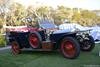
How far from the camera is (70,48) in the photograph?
8.23m

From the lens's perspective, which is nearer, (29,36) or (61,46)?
(61,46)

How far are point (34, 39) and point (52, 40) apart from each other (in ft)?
2.71

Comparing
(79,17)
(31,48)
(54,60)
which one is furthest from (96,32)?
(79,17)

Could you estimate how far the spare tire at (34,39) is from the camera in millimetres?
9109

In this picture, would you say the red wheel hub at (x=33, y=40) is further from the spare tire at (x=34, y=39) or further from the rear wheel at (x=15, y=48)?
the rear wheel at (x=15, y=48)

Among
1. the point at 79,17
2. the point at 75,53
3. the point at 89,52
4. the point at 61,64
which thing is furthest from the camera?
the point at 79,17

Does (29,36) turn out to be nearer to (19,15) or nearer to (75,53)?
(75,53)

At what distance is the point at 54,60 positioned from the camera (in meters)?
8.06

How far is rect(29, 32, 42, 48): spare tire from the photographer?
29.9 ft

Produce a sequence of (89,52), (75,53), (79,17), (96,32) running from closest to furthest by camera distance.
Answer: (75,53) < (89,52) < (96,32) < (79,17)

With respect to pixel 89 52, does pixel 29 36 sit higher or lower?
higher

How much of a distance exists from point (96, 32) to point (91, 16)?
77.8 ft

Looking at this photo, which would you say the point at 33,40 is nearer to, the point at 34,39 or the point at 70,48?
the point at 34,39

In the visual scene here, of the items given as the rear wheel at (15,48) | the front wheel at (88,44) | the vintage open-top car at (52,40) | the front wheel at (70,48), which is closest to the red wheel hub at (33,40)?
the vintage open-top car at (52,40)
